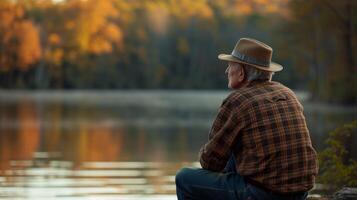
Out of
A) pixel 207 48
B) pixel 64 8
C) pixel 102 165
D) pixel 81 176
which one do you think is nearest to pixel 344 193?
pixel 81 176

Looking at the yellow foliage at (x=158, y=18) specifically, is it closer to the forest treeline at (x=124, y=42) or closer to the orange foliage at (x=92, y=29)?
the forest treeline at (x=124, y=42)

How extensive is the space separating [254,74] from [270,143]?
407mm

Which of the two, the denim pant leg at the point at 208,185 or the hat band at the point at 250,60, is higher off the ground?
the hat band at the point at 250,60

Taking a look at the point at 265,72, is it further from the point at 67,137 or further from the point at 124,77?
the point at 124,77

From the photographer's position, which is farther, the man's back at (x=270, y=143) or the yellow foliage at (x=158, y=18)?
the yellow foliage at (x=158, y=18)

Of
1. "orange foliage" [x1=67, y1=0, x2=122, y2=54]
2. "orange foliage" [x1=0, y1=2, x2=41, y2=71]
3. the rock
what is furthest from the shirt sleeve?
"orange foliage" [x1=67, y1=0, x2=122, y2=54]

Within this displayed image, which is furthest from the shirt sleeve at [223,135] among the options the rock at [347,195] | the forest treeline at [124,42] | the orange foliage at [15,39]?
the orange foliage at [15,39]

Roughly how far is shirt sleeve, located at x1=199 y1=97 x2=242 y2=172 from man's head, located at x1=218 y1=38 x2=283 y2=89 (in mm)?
202

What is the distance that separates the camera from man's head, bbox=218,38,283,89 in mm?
4668

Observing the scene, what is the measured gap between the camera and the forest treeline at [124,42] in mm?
79938

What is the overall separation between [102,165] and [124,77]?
81.9 metres

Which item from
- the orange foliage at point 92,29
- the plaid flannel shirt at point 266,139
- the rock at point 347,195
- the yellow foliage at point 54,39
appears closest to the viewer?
the plaid flannel shirt at point 266,139

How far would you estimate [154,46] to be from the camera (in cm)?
9588

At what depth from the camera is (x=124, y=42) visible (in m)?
95.5
